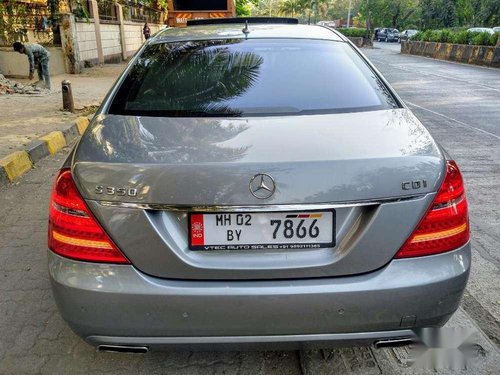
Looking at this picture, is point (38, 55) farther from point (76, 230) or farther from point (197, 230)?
point (197, 230)

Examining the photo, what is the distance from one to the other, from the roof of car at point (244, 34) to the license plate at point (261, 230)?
1534mm

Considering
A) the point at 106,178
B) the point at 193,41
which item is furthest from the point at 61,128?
the point at 106,178

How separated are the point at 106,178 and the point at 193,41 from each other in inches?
56.1

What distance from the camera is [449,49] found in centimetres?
2441

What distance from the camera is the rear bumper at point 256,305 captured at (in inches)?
71.0

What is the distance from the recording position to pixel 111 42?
21781 mm

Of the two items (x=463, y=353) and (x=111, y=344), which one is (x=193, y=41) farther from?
(x=463, y=353)

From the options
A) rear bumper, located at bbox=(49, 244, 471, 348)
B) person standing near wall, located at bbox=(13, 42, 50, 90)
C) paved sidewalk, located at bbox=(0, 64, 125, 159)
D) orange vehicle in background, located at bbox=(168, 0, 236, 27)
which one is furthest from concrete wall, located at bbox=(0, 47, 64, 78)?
rear bumper, located at bbox=(49, 244, 471, 348)

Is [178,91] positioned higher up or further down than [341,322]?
higher up

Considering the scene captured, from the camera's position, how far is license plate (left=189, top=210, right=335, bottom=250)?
1777 millimetres

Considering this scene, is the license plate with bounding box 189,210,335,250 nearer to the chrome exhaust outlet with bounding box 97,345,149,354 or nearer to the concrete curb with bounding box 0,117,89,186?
the chrome exhaust outlet with bounding box 97,345,149,354

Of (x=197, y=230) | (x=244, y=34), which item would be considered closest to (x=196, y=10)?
(x=244, y=34)

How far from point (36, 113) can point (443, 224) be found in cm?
851

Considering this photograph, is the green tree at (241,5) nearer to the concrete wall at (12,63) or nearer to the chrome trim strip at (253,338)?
the concrete wall at (12,63)
